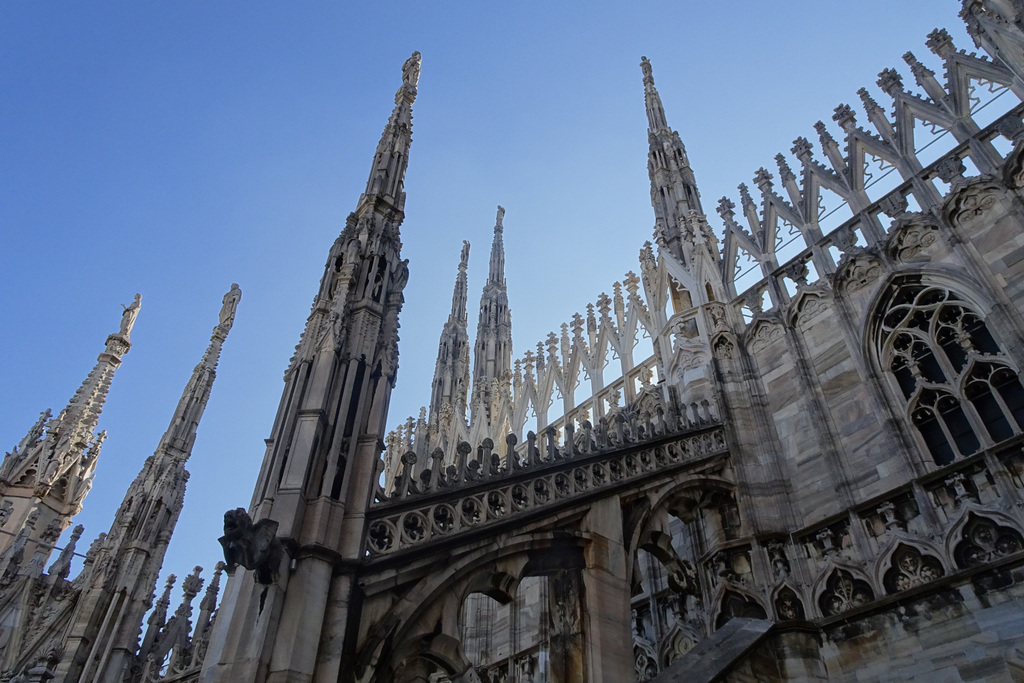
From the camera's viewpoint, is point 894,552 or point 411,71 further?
point 411,71

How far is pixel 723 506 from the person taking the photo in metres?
9.73

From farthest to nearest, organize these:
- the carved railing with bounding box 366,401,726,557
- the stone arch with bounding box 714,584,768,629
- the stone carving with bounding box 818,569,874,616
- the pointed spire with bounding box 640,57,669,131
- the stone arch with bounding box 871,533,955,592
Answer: the pointed spire with bounding box 640,57,669,131, the stone arch with bounding box 714,584,768,629, the stone carving with bounding box 818,569,874,616, the stone arch with bounding box 871,533,955,592, the carved railing with bounding box 366,401,726,557

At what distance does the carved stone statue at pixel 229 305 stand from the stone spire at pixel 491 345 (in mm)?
8715

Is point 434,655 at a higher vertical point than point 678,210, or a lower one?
lower

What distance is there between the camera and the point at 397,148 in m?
10.7

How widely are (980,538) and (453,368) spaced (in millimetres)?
19370

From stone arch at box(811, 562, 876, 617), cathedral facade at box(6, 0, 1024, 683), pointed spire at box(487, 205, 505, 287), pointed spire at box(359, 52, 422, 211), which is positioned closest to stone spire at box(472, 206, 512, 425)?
pointed spire at box(487, 205, 505, 287)

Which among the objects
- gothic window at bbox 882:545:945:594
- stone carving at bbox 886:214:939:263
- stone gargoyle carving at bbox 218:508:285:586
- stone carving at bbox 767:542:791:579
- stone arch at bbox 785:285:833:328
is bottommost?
Result: stone gargoyle carving at bbox 218:508:285:586

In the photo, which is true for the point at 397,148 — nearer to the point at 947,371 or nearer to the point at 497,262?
the point at 947,371

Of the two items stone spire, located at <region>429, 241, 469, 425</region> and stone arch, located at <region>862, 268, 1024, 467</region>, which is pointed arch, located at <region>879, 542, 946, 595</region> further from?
stone spire, located at <region>429, 241, 469, 425</region>

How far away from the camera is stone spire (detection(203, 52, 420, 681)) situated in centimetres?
529

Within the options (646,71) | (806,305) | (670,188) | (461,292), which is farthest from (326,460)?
(461,292)

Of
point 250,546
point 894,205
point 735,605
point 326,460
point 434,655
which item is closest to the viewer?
point 250,546

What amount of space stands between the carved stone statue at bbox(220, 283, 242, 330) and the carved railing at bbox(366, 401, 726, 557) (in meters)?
19.0
